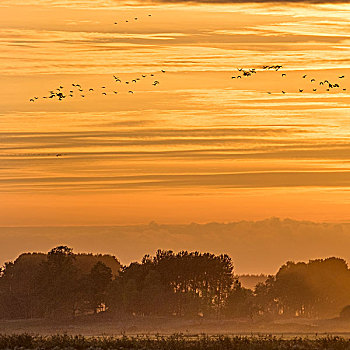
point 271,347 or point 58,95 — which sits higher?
point 58,95

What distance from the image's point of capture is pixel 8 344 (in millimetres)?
87812

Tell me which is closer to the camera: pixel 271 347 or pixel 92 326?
pixel 271 347

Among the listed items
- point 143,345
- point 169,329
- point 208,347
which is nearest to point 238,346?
point 208,347

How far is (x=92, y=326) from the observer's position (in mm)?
193125

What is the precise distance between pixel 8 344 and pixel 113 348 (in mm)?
9632

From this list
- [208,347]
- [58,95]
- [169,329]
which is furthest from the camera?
[169,329]

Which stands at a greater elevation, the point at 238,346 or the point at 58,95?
the point at 58,95

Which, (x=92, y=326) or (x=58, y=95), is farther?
(x=92, y=326)

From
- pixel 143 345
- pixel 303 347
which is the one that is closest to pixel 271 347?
pixel 303 347

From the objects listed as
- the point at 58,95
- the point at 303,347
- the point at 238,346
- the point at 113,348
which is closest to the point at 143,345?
the point at 113,348

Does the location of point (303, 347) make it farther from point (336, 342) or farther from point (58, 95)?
point (58, 95)

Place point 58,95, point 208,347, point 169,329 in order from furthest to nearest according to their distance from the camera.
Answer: point 169,329
point 208,347
point 58,95

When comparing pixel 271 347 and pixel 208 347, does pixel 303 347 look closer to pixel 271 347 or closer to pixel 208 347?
pixel 271 347

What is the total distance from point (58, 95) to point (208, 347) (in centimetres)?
2398
